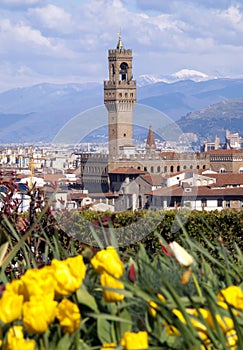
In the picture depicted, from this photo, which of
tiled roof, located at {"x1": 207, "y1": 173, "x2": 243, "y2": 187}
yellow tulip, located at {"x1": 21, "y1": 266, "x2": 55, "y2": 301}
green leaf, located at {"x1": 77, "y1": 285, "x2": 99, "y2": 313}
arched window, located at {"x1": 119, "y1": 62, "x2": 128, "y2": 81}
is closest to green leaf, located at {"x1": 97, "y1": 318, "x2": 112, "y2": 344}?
green leaf, located at {"x1": 77, "y1": 285, "x2": 99, "y2": 313}

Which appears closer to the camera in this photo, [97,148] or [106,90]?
[97,148]

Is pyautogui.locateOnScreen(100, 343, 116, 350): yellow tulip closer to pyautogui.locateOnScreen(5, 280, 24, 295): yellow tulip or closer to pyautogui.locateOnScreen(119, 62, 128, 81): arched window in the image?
pyautogui.locateOnScreen(5, 280, 24, 295): yellow tulip

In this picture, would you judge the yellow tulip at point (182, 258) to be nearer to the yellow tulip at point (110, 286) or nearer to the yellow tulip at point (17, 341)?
the yellow tulip at point (110, 286)

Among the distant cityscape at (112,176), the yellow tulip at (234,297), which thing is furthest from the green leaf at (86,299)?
the distant cityscape at (112,176)

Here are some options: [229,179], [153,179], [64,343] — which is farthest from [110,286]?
[229,179]

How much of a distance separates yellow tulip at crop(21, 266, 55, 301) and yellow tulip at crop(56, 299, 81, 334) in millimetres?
68

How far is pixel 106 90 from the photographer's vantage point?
7662cm

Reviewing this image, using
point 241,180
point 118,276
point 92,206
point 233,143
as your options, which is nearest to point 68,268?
point 118,276

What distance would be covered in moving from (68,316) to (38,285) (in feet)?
0.34

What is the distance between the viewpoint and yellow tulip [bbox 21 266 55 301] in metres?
1.59

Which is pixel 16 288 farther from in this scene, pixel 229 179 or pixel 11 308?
pixel 229 179

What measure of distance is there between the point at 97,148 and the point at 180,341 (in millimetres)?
10883

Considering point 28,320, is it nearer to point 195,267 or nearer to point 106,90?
point 195,267

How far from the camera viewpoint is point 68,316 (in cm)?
165
